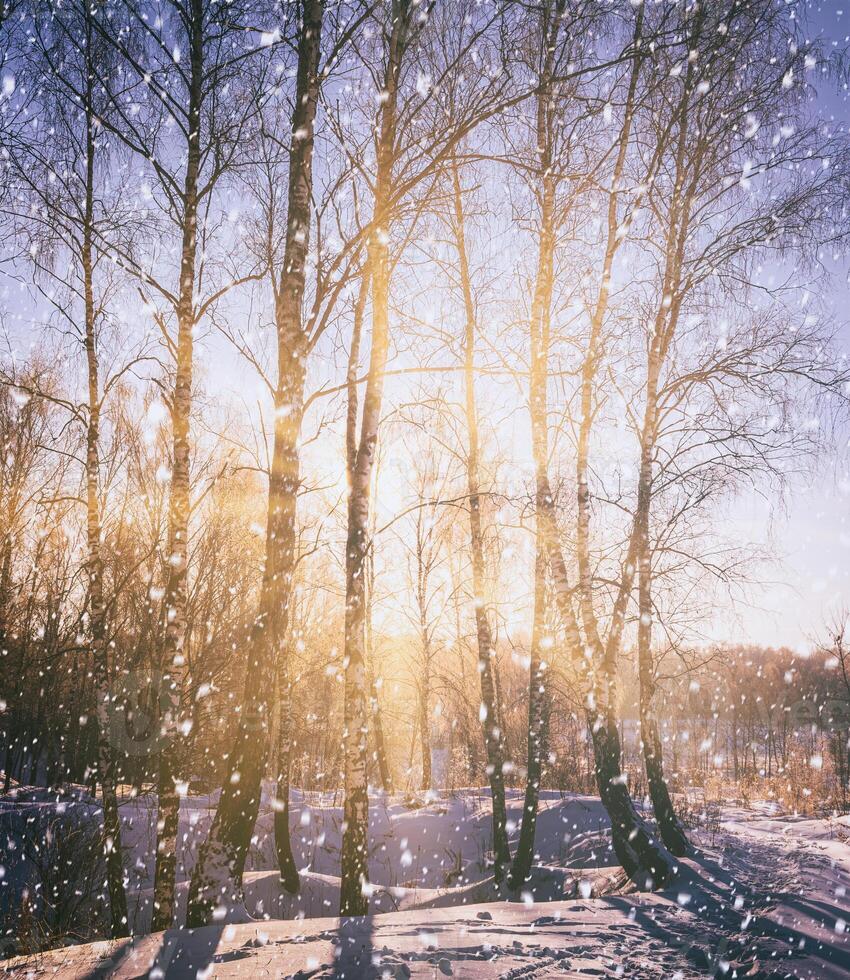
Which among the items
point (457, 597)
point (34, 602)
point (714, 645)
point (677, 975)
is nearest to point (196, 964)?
point (677, 975)

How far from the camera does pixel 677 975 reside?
271 centimetres

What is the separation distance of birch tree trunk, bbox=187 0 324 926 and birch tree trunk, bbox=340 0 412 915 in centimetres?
70

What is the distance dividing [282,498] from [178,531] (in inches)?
61.2

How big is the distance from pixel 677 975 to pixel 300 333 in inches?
213

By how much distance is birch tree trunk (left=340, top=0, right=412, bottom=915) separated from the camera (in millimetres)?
4875

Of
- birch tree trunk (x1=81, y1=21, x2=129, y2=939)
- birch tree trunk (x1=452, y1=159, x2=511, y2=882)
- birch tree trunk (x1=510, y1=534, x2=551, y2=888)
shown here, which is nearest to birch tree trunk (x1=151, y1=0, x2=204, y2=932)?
birch tree trunk (x1=81, y1=21, x2=129, y2=939)

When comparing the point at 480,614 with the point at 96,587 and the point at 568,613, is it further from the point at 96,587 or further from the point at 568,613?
the point at 96,587

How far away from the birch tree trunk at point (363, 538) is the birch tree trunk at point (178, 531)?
5.73 feet

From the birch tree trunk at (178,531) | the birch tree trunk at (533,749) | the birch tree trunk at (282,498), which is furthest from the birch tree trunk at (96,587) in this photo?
the birch tree trunk at (533,749)

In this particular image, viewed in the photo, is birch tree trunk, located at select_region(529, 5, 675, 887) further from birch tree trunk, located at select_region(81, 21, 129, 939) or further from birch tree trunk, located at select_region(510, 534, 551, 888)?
birch tree trunk, located at select_region(81, 21, 129, 939)

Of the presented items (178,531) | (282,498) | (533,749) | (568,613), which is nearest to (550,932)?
(568,613)

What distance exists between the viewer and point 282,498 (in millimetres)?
4965

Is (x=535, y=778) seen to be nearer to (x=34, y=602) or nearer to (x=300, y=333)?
(x=300, y=333)

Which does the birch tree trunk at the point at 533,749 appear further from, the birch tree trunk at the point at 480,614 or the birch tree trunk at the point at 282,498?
the birch tree trunk at the point at 282,498
